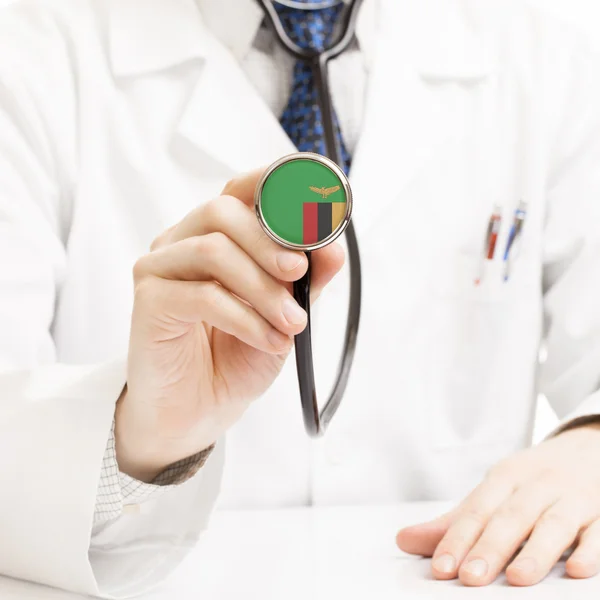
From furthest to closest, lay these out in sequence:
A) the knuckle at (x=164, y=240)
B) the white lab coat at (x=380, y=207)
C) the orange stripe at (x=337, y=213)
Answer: the white lab coat at (x=380, y=207)
the knuckle at (x=164, y=240)
the orange stripe at (x=337, y=213)

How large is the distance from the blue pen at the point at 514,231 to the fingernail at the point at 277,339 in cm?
58

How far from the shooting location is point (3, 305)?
0.79 m

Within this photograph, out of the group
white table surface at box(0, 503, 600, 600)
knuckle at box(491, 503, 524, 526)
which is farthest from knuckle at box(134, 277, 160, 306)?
knuckle at box(491, 503, 524, 526)

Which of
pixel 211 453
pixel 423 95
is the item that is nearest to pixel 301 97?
pixel 423 95

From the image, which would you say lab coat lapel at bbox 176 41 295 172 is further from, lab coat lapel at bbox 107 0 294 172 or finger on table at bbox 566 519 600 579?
finger on table at bbox 566 519 600 579

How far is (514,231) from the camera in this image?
1004 mm

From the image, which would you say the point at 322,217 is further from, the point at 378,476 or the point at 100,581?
the point at 378,476

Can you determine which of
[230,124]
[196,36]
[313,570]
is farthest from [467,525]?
[196,36]

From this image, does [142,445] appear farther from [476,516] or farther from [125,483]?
[476,516]

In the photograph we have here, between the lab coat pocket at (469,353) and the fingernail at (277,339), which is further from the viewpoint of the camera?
the lab coat pocket at (469,353)

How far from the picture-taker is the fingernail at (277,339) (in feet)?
1.71

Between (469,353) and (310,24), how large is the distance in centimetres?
51

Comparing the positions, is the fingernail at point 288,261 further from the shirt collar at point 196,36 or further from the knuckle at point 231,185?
the shirt collar at point 196,36

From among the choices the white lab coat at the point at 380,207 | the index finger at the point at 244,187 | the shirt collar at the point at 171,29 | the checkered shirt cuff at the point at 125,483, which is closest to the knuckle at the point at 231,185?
the index finger at the point at 244,187
